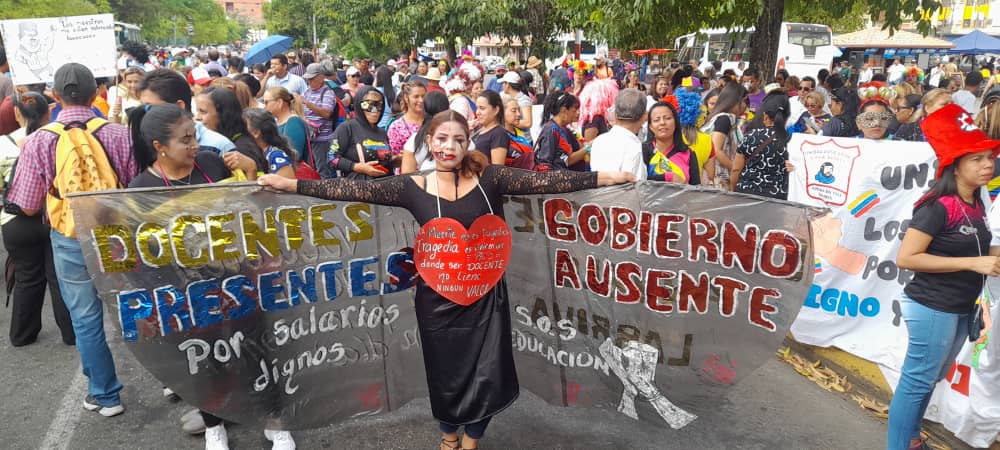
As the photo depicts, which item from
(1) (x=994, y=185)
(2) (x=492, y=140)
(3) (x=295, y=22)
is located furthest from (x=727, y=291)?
Answer: (3) (x=295, y=22)

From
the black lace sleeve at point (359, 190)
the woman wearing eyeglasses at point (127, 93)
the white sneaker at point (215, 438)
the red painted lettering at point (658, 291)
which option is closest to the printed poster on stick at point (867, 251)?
the red painted lettering at point (658, 291)

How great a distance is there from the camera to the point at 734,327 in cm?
334

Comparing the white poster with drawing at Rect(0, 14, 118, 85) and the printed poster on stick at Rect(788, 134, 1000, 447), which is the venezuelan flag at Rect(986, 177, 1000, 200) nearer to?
the printed poster on stick at Rect(788, 134, 1000, 447)

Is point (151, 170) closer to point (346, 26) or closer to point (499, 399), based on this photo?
point (499, 399)

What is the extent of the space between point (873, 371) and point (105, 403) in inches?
184

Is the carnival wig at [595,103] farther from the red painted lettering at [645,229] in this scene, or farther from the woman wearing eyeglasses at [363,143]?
the red painted lettering at [645,229]

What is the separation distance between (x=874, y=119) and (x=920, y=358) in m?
2.54

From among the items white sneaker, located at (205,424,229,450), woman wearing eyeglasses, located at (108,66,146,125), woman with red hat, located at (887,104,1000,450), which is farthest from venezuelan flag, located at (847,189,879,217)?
woman wearing eyeglasses, located at (108,66,146,125)

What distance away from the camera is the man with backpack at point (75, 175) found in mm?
3859

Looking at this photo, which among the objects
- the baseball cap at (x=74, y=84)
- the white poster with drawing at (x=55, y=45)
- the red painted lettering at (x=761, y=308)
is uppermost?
the white poster with drawing at (x=55, y=45)

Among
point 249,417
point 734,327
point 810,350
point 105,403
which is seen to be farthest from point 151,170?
point 810,350

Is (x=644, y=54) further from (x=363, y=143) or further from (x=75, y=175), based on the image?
(x=75, y=175)

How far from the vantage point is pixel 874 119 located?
529 centimetres

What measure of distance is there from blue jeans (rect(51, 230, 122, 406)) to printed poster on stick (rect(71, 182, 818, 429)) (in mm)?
834
